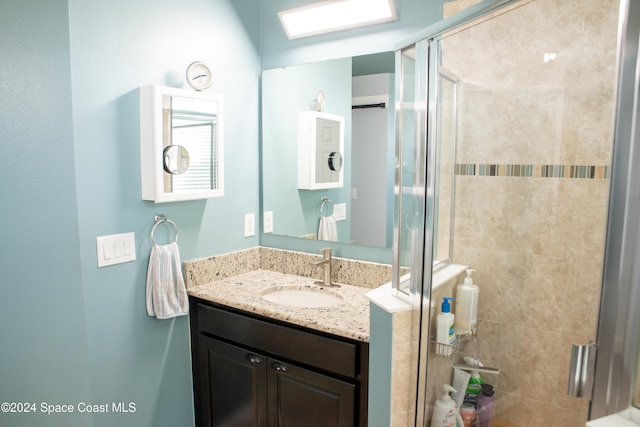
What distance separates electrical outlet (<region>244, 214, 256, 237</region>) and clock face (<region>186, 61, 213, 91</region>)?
2.47 ft

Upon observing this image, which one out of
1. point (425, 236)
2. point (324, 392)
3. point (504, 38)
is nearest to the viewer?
point (504, 38)

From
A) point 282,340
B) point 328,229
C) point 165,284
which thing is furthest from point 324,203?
point 165,284

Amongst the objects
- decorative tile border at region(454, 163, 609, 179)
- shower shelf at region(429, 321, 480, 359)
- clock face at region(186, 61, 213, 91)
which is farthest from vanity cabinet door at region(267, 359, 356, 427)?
clock face at region(186, 61, 213, 91)

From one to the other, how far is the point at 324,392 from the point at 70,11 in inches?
67.6

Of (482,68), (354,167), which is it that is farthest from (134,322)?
(482,68)

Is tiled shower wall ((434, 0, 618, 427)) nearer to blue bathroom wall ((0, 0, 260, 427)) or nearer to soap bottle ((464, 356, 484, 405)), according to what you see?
→ soap bottle ((464, 356, 484, 405))

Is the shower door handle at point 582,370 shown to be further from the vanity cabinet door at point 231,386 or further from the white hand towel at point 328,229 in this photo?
the white hand towel at point 328,229

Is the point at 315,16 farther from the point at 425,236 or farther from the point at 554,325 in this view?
the point at 554,325

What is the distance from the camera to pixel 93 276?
5.42ft

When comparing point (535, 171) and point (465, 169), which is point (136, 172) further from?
point (535, 171)

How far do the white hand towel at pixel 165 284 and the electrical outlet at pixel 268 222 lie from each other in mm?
589

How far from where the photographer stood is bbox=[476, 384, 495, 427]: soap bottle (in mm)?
1412

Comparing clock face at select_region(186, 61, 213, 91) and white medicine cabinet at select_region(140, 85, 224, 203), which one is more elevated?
clock face at select_region(186, 61, 213, 91)

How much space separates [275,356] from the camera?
1764mm
